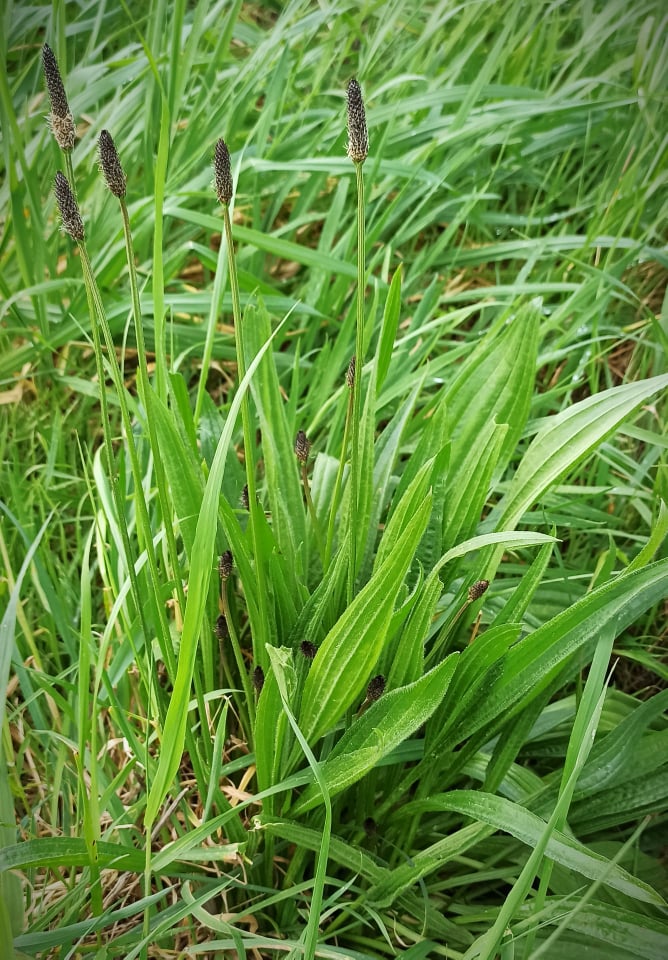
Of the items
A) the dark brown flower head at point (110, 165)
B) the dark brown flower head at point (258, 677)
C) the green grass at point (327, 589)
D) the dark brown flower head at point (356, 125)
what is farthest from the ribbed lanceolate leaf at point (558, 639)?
the dark brown flower head at point (110, 165)

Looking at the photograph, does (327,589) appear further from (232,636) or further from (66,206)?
(66,206)

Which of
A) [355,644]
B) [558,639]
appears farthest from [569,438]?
[355,644]

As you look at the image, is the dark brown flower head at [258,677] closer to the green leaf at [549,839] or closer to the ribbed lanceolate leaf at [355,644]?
the ribbed lanceolate leaf at [355,644]

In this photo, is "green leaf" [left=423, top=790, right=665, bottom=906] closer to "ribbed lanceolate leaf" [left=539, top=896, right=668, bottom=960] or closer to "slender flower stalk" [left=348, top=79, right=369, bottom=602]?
"ribbed lanceolate leaf" [left=539, top=896, right=668, bottom=960]

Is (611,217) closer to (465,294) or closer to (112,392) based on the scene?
(465,294)

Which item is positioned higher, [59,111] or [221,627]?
[59,111]

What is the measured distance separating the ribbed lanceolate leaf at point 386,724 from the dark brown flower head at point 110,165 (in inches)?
19.2

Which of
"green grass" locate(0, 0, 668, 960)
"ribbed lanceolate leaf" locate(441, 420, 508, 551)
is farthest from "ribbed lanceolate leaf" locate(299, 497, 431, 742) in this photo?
"ribbed lanceolate leaf" locate(441, 420, 508, 551)

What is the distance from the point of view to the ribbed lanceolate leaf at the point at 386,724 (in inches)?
28.6

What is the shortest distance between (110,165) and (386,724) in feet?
1.87

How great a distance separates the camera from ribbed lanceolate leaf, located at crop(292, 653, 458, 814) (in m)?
0.73

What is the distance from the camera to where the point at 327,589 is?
2.88ft

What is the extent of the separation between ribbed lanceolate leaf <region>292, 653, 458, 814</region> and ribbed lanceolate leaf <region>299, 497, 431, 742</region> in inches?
1.3

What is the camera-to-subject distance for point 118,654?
3.43 feet
